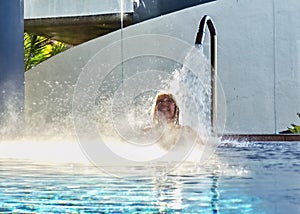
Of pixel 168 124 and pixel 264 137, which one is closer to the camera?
pixel 168 124

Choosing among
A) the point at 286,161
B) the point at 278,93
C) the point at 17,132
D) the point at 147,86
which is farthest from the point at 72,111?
the point at 286,161

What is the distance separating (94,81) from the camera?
8.52 metres

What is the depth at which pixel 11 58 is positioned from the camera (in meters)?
6.25

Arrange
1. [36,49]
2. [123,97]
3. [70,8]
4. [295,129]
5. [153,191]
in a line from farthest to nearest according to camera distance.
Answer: [36,49] < [70,8] < [123,97] < [295,129] < [153,191]

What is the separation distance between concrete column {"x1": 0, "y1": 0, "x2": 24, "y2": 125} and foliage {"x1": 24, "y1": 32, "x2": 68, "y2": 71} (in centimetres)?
420

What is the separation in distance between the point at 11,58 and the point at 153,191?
4.44 metres

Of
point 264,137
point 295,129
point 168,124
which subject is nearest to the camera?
point 168,124

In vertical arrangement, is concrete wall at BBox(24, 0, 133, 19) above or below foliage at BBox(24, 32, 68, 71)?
above

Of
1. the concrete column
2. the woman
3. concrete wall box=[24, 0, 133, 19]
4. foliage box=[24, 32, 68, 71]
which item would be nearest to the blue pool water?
the woman

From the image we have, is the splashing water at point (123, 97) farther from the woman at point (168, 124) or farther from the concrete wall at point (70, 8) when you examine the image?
the woman at point (168, 124)

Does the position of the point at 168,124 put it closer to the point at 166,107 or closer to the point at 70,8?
the point at 166,107

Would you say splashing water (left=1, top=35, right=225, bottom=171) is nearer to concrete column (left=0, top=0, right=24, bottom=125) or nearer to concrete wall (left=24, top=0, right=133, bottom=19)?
concrete wall (left=24, top=0, right=133, bottom=19)

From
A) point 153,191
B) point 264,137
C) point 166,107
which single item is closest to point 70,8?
point 264,137

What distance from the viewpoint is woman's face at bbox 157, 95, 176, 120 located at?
→ 14.3ft
